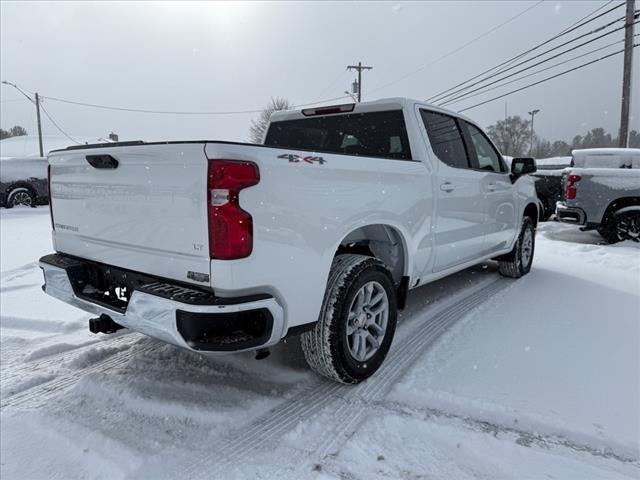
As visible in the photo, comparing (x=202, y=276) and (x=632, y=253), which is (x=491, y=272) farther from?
(x=202, y=276)

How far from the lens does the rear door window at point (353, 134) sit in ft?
11.9

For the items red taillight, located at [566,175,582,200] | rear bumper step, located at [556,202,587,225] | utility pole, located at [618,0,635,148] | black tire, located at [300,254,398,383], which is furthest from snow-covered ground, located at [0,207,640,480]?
utility pole, located at [618,0,635,148]

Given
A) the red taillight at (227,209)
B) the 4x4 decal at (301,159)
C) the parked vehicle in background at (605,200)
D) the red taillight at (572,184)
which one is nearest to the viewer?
the red taillight at (227,209)

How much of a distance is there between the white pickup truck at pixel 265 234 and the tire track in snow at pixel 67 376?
553mm

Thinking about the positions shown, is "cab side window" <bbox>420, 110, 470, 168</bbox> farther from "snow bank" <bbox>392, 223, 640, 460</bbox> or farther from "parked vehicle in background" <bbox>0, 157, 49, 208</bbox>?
"parked vehicle in background" <bbox>0, 157, 49, 208</bbox>

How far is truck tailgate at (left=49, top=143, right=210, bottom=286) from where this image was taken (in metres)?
2.09

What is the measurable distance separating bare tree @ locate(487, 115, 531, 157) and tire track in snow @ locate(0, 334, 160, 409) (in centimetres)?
7059

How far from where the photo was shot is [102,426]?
238cm

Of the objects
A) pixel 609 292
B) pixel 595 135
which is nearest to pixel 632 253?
pixel 609 292

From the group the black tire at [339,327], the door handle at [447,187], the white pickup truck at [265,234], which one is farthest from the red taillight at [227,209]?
the door handle at [447,187]

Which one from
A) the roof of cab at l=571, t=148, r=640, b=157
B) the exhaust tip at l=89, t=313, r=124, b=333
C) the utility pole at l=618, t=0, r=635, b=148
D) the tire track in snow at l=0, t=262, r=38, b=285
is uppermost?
the utility pole at l=618, t=0, r=635, b=148

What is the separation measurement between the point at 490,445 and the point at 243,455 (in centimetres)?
126

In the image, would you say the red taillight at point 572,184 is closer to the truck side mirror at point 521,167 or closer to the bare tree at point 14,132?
the truck side mirror at point 521,167

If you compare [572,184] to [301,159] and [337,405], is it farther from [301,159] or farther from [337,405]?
[301,159]
